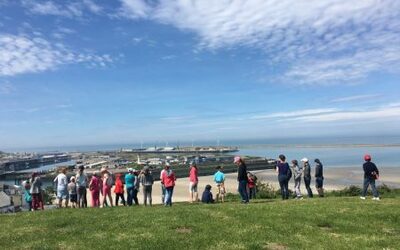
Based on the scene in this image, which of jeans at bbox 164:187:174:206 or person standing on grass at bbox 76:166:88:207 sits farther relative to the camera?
person standing on grass at bbox 76:166:88:207

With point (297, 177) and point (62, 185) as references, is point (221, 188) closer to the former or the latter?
point (297, 177)

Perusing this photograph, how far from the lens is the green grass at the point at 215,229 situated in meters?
12.6

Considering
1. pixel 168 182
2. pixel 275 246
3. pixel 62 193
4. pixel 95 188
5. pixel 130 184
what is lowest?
pixel 275 246

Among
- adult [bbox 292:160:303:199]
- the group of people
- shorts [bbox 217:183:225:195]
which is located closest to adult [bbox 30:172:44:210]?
the group of people

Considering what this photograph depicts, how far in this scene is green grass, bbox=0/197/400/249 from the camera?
12.6m

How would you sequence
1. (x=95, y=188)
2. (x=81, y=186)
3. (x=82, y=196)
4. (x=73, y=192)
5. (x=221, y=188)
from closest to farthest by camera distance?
1. (x=81, y=186)
2. (x=82, y=196)
3. (x=95, y=188)
4. (x=73, y=192)
5. (x=221, y=188)

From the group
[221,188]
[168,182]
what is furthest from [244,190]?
[168,182]

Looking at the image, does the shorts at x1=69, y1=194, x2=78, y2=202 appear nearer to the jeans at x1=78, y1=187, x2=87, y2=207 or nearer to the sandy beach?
the jeans at x1=78, y1=187, x2=87, y2=207

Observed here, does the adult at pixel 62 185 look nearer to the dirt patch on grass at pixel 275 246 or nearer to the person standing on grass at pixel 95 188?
the person standing on grass at pixel 95 188

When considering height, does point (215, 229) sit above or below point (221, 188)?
below

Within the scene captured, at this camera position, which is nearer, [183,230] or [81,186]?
[183,230]

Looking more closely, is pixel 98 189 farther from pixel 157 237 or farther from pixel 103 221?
pixel 157 237

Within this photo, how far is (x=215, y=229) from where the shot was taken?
14.3 metres

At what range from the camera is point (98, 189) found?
24703mm
